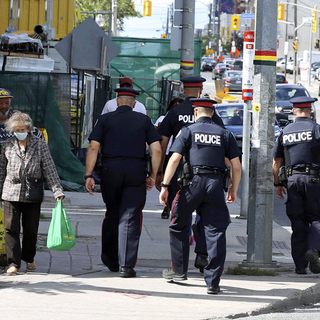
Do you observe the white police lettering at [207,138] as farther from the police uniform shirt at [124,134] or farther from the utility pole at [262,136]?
the utility pole at [262,136]

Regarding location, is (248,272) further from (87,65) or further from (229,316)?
(87,65)

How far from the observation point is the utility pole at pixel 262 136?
7.38 m

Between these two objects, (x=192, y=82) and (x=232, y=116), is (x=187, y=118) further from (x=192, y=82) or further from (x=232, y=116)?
(x=232, y=116)

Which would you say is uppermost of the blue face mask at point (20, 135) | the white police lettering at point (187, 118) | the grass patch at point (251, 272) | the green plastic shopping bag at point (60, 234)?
the white police lettering at point (187, 118)

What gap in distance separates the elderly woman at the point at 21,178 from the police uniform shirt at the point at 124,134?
58 centimetres

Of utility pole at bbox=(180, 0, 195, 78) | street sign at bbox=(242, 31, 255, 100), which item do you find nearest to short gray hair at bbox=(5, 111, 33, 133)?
street sign at bbox=(242, 31, 255, 100)

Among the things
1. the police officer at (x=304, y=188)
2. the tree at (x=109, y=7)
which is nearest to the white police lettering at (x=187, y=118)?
the police officer at (x=304, y=188)

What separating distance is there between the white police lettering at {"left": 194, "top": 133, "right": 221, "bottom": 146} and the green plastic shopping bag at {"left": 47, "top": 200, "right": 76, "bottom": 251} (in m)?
1.57

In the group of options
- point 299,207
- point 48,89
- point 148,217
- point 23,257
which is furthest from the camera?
point 48,89

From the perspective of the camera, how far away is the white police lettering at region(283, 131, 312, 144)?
7.57 m

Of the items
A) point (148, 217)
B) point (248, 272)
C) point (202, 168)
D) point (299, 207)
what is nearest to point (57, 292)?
point (202, 168)

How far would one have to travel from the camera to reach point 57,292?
6.13 meters

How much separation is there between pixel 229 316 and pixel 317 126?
2833 mm

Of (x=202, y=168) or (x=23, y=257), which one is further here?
(x=23, y=257)
